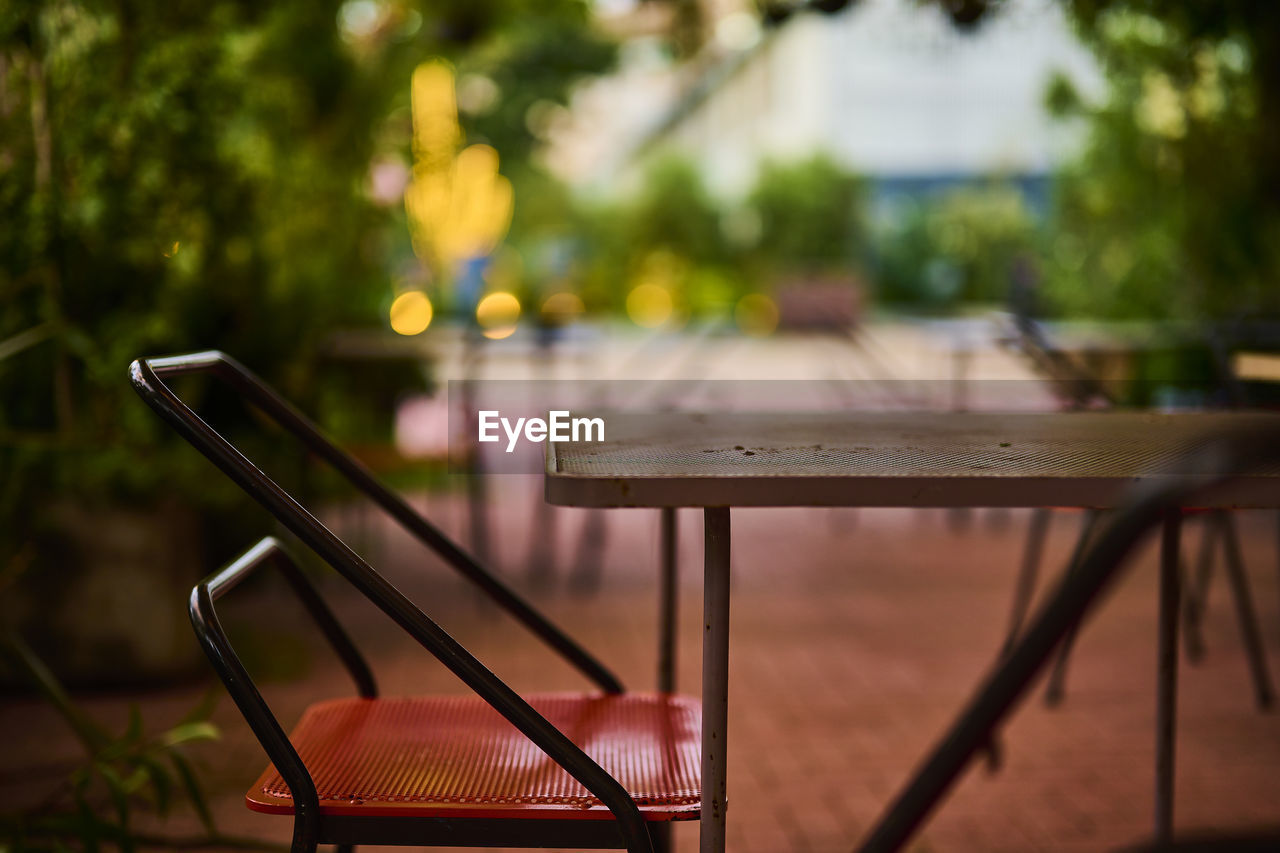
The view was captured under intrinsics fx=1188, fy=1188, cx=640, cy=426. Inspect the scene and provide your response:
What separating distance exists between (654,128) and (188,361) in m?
46.8

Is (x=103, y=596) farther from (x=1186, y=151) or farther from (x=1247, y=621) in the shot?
(x=1186, y=151)

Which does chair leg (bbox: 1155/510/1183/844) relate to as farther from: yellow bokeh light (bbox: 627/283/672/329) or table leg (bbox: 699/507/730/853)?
yellow bokeh light (bbox: 627/283/672/329)

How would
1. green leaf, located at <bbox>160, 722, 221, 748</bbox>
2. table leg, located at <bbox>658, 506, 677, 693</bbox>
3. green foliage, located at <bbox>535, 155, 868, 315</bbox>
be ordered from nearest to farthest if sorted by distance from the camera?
table leg, located at <bbox>658, 506, 677, 693</bbox>
green leaf, located at <bbox>160, 722, 221, 748</bbox>
green foliage, located at <bbox>535, 155, 868, 315</bbox>

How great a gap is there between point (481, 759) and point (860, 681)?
216 cm

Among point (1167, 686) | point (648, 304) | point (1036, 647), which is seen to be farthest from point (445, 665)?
point (648, 304)

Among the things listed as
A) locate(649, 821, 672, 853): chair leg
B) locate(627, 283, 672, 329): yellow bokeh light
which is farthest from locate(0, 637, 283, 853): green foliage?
locate(627, 283, 672, 329): yellow bokeh light

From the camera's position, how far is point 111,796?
2.13 metres

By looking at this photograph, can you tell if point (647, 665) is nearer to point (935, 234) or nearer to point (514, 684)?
point (514, 684)

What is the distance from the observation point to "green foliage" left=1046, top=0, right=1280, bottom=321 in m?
5.27

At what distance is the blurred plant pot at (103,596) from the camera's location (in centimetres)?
296

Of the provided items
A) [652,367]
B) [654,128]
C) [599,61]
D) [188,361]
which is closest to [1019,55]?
[599,61]

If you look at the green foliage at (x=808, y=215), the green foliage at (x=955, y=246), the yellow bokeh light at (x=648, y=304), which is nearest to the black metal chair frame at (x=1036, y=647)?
the green foliage at (x=955, y=246)

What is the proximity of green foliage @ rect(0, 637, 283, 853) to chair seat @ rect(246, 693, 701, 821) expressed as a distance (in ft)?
1.91

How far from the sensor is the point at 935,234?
823 inches
